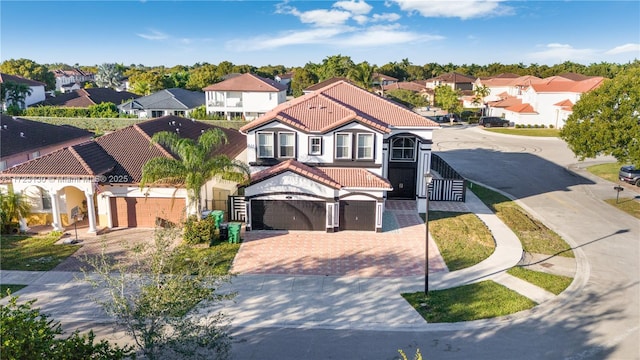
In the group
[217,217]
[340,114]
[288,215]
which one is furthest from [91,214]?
[340,114]

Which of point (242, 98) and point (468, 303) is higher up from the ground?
point (242, 98)

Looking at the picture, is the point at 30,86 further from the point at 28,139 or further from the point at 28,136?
the point at 28,139

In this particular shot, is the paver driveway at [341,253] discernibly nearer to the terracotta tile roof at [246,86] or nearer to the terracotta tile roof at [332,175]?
the terracotta tile roof at [332,175]

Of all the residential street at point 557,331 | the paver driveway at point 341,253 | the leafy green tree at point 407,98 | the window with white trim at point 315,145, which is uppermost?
the leafy green tree at point 407,98

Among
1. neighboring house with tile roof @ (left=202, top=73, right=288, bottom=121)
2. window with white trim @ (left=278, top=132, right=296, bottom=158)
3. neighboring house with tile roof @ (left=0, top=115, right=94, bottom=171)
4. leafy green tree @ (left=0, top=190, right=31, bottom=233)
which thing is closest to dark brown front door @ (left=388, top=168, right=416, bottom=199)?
window with white trim @ (left=278, top=132, right=296, bottom=158)

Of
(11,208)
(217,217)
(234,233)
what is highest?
(11,208)

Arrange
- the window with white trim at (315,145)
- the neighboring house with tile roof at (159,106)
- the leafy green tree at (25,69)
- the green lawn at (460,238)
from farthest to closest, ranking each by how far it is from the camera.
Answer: the leafy green tree at (25,69) → the neighboring house with tile roof at (159,106) → the window with white trim at (315,145) → the green lawn at (460,238)

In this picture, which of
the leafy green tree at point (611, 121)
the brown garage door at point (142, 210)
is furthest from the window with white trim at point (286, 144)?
the leafy green tree at point (611, 121)

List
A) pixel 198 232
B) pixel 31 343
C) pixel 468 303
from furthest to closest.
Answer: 1. pixel 198 232
2. pixel 468 303
3. pixel 31 343
